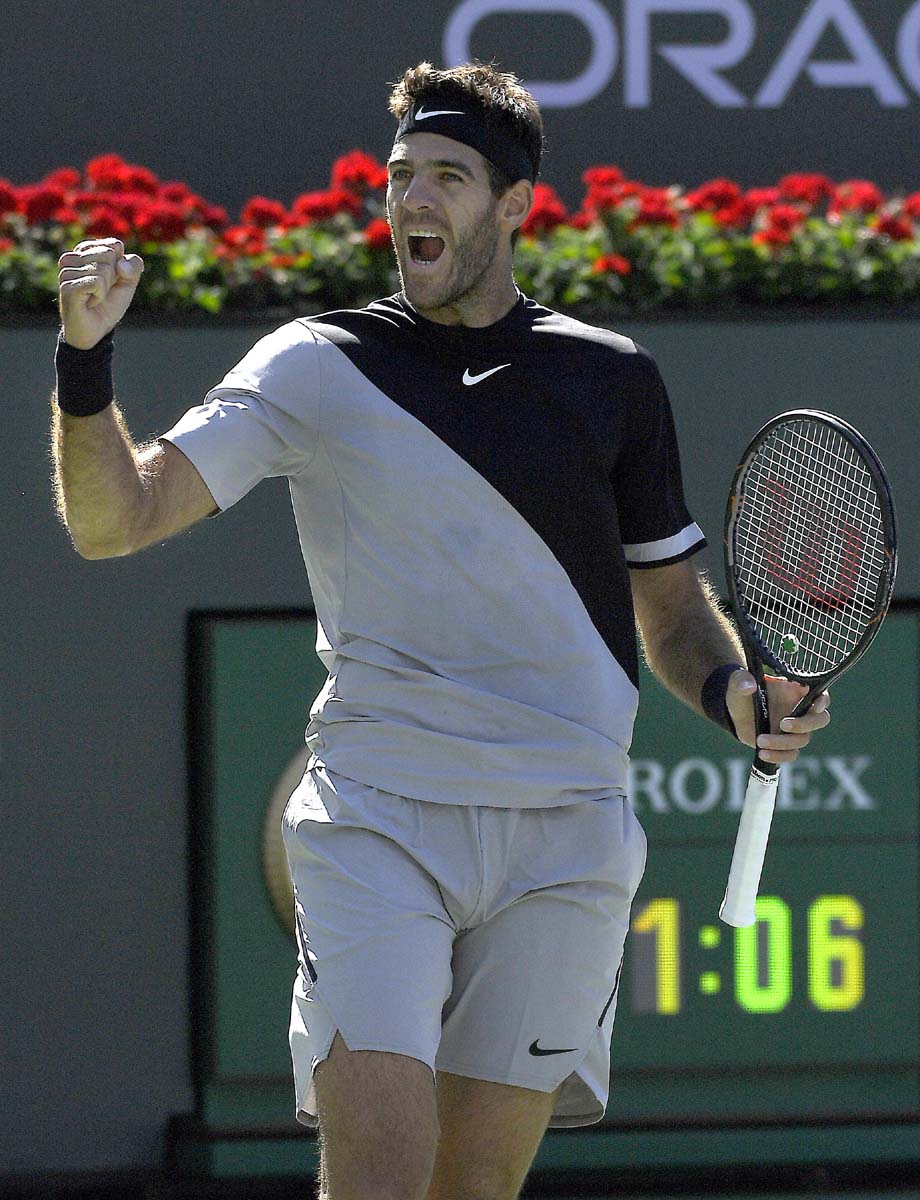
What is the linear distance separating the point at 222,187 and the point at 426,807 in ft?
12.5

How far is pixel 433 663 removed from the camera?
2.98 meters

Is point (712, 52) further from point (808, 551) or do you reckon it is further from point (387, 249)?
point (808, 551)

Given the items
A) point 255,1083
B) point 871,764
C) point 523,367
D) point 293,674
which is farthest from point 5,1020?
point 523,367

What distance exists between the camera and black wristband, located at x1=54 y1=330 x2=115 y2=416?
268cm

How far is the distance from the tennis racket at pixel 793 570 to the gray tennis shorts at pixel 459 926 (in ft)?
0.67

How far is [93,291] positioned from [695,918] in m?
2.80

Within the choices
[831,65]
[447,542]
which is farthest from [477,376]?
[831,65]

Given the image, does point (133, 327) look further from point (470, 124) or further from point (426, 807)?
point (426, 807)

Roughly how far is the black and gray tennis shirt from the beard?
0.06m

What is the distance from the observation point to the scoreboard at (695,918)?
16.2ft

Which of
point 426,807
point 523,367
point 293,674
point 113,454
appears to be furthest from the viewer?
point 293,674

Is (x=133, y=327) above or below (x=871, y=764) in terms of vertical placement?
above

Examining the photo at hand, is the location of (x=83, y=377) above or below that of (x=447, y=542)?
above

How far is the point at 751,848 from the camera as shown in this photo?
3.03m
